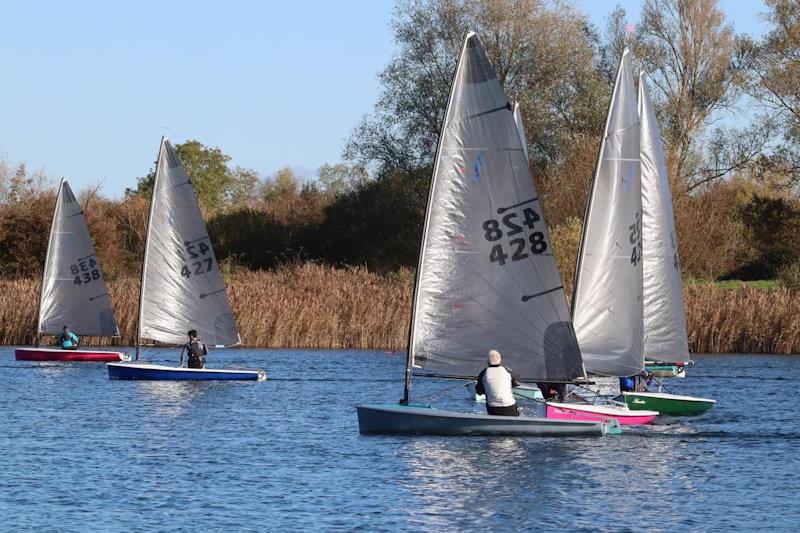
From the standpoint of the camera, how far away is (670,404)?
3741 centimetres

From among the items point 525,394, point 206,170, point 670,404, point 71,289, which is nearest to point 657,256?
point 670,404

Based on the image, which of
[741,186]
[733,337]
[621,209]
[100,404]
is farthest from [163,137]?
[741,186]

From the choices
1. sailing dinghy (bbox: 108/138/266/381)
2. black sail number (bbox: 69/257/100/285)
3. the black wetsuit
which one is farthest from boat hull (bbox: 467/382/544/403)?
black sail number (bbox: 69/257/100/285)

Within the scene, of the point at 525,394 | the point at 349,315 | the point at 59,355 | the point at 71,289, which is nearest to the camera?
the point at 525,394

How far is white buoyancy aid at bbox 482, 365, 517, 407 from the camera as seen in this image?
29.4 meters

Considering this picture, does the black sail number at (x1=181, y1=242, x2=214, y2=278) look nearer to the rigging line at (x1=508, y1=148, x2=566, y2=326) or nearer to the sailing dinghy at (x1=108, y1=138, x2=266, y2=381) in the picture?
the sailing dinghy at (x1=108, y1=138, x2=266, y2=381)

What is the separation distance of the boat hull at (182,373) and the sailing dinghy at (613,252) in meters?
13.4

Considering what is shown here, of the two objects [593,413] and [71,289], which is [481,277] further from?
[71,289]

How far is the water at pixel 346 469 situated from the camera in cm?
2323

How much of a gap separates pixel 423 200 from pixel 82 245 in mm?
26916

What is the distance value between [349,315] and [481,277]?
96.7 feet

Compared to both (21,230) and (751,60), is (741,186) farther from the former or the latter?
(21,230)

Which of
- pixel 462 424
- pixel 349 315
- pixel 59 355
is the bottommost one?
pixel 462 424

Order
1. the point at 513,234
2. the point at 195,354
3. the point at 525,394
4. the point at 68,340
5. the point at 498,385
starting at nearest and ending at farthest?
the point at 498,385 < the point at 513,234 < the point at 525,394 < the point at 195,354 < the point at 68,340
